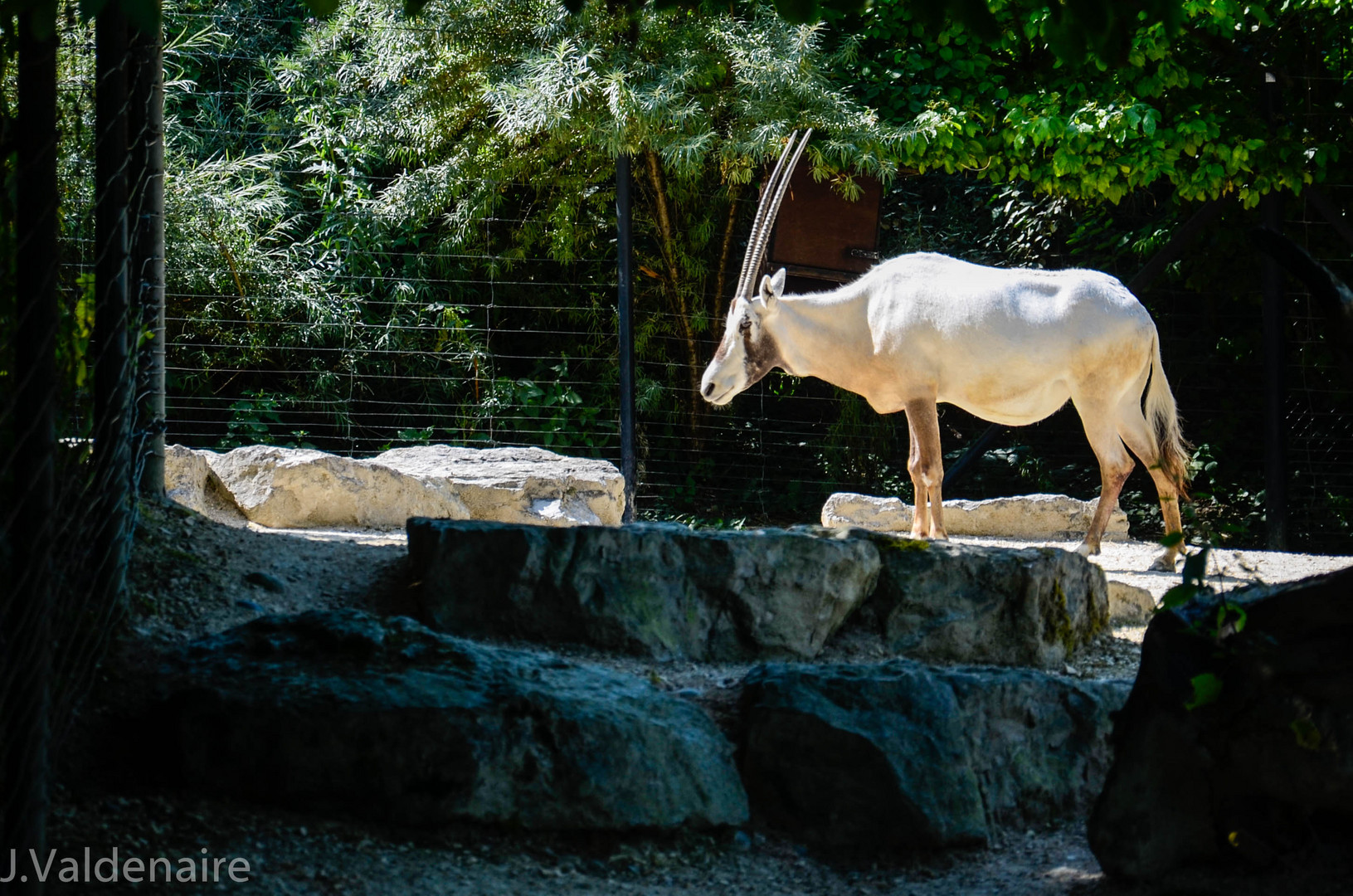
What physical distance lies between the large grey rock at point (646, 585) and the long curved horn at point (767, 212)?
3.91 metres

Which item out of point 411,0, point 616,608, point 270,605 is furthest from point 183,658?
point 411,0

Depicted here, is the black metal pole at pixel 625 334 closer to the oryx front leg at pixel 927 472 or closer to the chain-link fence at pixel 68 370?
the oryx front leg at pixel 927 472

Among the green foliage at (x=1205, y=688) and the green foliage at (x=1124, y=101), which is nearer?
the green foliage at (x=1205, y=688)

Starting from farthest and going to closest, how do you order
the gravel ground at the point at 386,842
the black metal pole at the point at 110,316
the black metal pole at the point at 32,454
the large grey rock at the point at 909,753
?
the large grey rock at the point at 909,753 → the black metal pole at the point at 110,316 → the gravel ground at the point at 386,842 → the black metal pole at the point at 32,454

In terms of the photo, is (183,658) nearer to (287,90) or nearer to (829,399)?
(829,399)

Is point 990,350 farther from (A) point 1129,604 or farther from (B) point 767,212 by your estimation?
(A) point 1129,604

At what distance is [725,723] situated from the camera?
126 inches

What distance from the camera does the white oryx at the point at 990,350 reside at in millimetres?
6824

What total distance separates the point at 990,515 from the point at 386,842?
5.78 meters

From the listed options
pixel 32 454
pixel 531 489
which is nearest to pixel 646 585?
pixel 32 454

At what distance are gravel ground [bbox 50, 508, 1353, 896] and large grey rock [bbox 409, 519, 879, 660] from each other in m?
0.11

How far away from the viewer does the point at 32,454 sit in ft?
6.63

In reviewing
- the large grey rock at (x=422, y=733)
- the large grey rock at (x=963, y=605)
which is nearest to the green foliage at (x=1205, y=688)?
the large grey rock at (x=422, y=733)

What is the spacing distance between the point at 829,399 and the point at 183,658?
23.9ft
